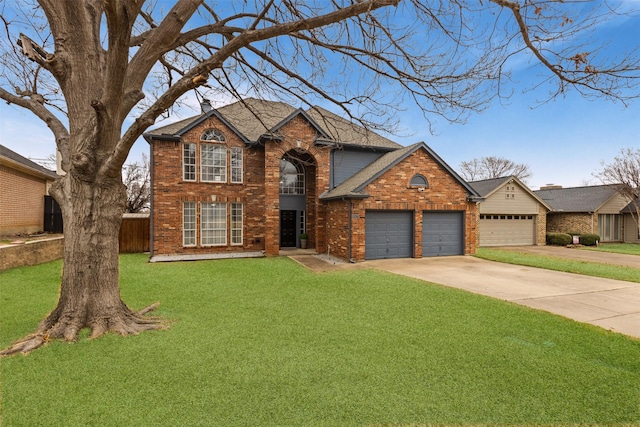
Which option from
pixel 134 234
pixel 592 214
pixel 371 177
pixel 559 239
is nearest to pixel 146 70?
pixel 371 177

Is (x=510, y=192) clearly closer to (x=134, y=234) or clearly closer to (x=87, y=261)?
(x=134, y=234)

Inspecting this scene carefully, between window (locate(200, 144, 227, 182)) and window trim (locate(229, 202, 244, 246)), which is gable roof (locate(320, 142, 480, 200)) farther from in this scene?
window (locate(200, 144, 227, 182))

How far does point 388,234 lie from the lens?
14.5m

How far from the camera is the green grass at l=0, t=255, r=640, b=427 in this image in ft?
10.2

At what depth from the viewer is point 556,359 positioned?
4.29 metres

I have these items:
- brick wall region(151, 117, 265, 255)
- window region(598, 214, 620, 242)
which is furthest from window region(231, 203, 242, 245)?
window region(598, 214, 620, 242)

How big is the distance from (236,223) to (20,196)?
10.7 meters

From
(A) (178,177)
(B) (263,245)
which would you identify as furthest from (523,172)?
(A) (178,177)

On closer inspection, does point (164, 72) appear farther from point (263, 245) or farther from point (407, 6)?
point (263, 245)

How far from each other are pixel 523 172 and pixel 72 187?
5057 centimetres

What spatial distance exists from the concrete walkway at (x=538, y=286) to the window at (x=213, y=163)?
5.80 meters

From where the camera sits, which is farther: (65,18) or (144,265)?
(144,265)

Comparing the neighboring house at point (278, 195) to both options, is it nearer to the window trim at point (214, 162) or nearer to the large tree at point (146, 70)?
the window trim at point (214, 162)

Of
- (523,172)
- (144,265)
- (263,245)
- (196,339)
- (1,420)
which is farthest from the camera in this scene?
(523,172)
